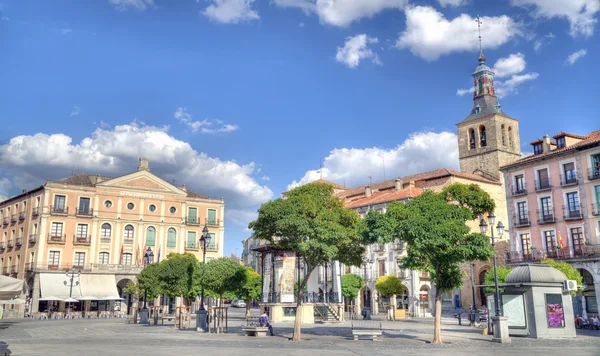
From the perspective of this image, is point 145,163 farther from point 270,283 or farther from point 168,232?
point 270,283

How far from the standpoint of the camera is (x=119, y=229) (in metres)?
56.6

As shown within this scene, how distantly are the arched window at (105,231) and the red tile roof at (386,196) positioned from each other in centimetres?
2593

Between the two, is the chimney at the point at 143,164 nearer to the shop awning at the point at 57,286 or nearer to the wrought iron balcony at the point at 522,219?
the shop awning at the point at 57,286

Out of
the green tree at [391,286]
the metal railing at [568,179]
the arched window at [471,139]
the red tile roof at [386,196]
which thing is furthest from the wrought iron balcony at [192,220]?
the arched window at [471,139]

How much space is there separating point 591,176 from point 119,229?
145 feet

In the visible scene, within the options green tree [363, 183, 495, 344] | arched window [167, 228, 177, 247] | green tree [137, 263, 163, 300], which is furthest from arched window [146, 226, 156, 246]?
green tree [363, 183, 495, 344]

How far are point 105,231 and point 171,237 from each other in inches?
278

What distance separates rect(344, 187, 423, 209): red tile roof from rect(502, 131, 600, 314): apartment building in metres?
11.1

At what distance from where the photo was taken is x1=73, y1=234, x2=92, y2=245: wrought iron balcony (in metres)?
54.4

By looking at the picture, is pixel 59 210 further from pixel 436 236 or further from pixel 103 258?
pixel 436 236

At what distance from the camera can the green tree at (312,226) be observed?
21625 mm

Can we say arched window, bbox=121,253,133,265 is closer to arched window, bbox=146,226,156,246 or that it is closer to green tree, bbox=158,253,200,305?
arched window, bbox=146,226,156,246

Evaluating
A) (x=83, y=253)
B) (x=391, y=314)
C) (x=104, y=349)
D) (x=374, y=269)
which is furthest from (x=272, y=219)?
(x=83, y=253)

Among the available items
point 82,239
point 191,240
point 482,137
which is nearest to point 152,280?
point 82,239
